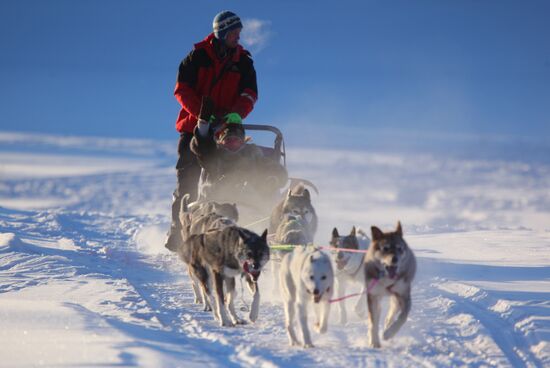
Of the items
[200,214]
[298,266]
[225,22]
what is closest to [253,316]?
[298,266]

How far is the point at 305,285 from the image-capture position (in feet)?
20.4

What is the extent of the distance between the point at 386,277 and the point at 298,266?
796mm

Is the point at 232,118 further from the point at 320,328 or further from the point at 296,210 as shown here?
the point at 320,328

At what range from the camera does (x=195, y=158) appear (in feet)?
35.7

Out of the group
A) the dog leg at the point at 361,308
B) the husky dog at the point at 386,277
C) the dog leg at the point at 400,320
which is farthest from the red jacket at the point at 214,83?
the dog leg at the point at 400,320

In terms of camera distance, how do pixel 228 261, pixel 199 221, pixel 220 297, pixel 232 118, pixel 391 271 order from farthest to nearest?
pixel 232 118
pixel 199 221
pixel 220 297
pixel 228 261
pixel 391 271

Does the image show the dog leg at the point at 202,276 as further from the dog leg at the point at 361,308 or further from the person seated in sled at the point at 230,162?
the person seated in sled at the point at 230,162

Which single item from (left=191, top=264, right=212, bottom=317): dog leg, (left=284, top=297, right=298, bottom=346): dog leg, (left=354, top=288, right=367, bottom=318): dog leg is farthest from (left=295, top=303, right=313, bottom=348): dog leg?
(left=191, top=264, right=212, bottom=317): dog leg

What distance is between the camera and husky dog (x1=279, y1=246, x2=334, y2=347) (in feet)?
20.0

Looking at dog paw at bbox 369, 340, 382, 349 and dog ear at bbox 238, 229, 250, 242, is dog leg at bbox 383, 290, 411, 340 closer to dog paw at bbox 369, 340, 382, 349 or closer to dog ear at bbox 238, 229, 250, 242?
dog paw at bbox 369, 340, 382, 349

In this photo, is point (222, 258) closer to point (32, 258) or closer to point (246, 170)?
point (246, 170)

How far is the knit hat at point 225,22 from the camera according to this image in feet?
32.5

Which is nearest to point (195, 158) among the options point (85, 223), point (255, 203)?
point (255, 203)

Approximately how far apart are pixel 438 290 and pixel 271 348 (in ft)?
12.2
